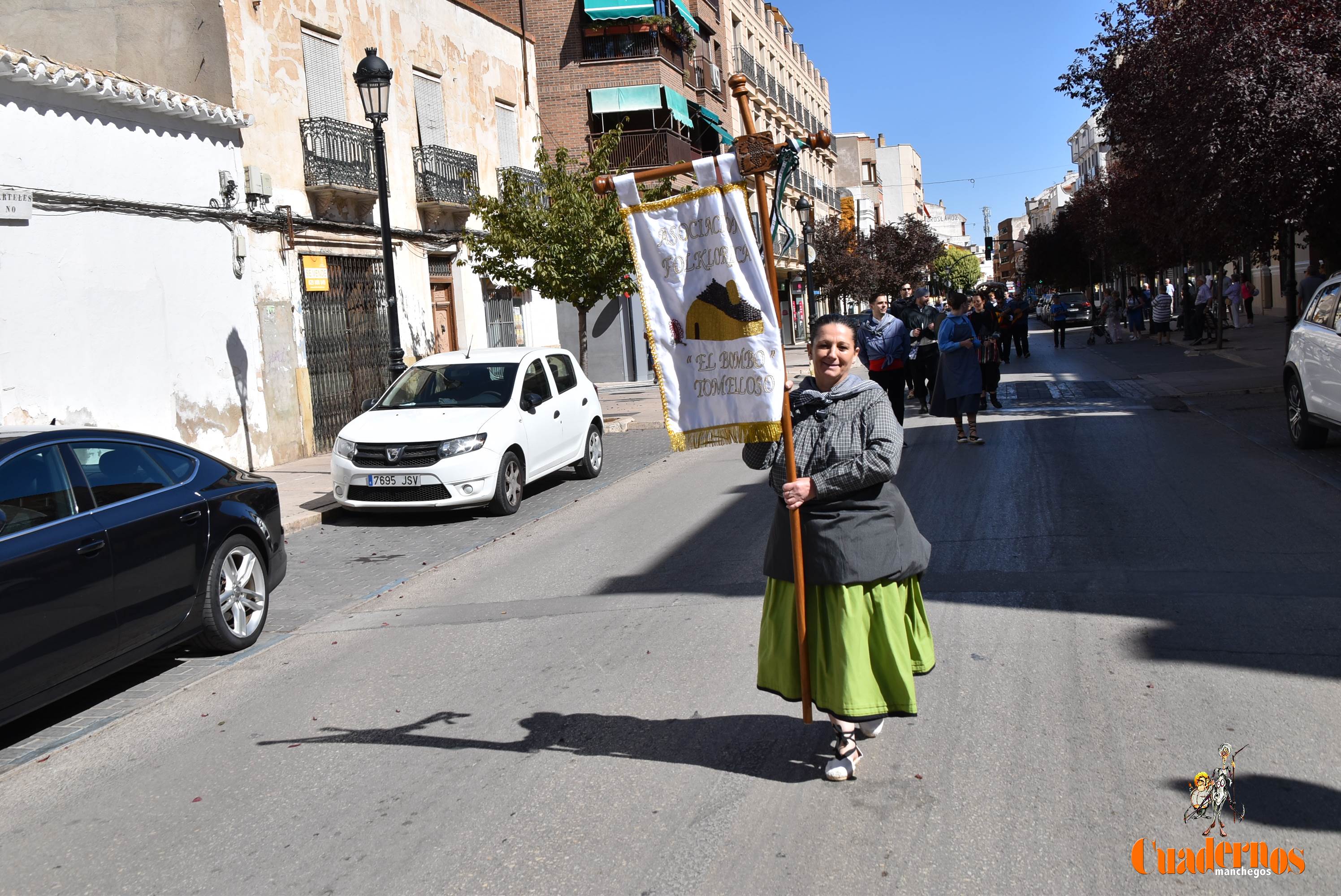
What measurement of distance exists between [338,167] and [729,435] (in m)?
15.2

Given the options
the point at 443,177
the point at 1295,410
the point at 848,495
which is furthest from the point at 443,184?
the point at 848,495

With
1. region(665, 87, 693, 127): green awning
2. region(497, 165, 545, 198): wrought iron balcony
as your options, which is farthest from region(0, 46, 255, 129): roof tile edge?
region(665, 87, 693, 127): green awning

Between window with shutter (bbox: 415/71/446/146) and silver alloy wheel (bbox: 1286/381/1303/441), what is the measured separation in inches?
588

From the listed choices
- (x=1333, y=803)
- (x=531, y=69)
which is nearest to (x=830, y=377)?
(x=1333, y=803)

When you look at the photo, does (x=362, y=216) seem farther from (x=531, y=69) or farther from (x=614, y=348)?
(x=614, y=348)

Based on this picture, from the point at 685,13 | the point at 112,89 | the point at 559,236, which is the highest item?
the point at 685,13

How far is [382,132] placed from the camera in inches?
575

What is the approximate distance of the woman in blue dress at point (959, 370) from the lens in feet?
42.7

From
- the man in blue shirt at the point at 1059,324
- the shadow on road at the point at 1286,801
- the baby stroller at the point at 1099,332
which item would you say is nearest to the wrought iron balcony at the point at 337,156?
the shadow on road at the point at 1286,801

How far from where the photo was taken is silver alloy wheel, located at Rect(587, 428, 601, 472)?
558 inches

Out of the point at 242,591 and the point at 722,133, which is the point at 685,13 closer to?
the point at 722,133

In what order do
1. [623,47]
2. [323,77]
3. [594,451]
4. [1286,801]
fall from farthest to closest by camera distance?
1. [623,47]
2. [323,77]
3. [594,451]
4. [1286,801]

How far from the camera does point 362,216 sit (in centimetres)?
1916

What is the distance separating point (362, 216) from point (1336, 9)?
14316 millimetres
